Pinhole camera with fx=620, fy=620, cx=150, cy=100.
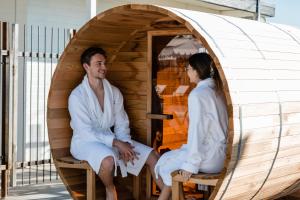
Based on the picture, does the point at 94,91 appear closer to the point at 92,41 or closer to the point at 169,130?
the point at 92,41

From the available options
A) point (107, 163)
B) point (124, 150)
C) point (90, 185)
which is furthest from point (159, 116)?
point (90, 185)

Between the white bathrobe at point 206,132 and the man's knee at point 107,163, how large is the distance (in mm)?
950

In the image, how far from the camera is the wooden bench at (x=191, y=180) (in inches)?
204

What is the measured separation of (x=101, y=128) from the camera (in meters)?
6.60

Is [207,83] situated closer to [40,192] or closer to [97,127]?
[97,127]

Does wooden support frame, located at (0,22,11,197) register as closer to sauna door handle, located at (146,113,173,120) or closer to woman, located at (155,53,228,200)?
sauna door handle, located at (146,113,173,120)

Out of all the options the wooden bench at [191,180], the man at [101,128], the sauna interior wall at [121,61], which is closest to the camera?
the wooden bench at [191,180]

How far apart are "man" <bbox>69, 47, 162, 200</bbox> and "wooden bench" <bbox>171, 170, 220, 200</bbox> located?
30.3 inches

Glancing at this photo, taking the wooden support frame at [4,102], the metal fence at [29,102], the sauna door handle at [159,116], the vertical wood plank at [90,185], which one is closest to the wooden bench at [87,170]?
the vertical wood plank at [90,185]

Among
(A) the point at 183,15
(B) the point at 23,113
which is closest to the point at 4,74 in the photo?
(B) the point at 23,113

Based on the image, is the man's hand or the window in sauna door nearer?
the man's hand

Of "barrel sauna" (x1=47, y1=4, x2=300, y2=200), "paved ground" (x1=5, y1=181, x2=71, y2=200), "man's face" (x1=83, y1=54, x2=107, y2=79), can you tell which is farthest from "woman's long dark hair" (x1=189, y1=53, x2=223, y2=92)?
"paved ground" (x1=5, y1=181, x2=71, y2=200)

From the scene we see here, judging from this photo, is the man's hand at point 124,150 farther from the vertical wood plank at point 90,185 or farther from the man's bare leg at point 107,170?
the vertical wood plank at point 90,185

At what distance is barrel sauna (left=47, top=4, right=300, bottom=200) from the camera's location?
4.98 meters
